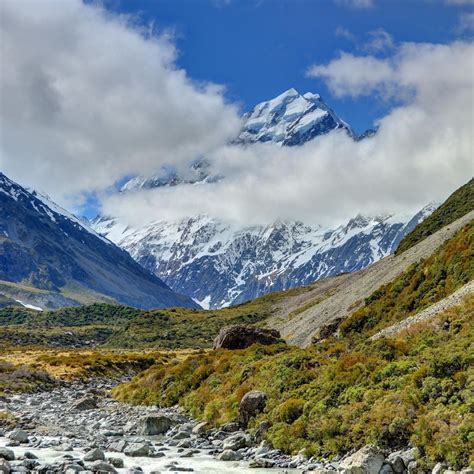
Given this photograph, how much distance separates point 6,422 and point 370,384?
2433cm

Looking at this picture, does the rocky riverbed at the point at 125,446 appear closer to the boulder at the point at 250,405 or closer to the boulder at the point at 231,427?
the boulder at the point at 231,427

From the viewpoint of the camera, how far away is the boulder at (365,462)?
21375 mm

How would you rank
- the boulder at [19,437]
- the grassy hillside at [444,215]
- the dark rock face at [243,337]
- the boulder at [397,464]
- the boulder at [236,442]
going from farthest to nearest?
1. the grassy hillside at [444,215]
2. the dark rock face at [243,337]
3. the boulder at [19,437]
4. the boulder at [236,442]
5. the boulder at [397,464]

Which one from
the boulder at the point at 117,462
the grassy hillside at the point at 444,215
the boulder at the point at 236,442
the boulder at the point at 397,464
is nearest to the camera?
the boulder at the point at 397,464

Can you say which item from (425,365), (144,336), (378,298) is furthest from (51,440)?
(144,336)

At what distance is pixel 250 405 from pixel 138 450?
7570 millimetres

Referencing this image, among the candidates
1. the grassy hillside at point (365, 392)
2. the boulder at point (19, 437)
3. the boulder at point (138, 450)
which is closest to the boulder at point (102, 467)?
the boulder at point (138, 450)

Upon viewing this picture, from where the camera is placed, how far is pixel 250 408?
109 feet

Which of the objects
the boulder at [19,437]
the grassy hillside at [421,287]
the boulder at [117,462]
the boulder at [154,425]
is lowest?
the boulder at [117,462]

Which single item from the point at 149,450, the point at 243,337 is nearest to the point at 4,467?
the point at 149,450

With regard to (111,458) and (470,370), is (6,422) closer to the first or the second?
(111,458)

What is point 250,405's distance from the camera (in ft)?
109

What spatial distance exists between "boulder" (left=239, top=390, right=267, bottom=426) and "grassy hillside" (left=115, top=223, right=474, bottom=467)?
654 mm

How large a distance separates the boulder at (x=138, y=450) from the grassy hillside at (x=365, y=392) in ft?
20.3
